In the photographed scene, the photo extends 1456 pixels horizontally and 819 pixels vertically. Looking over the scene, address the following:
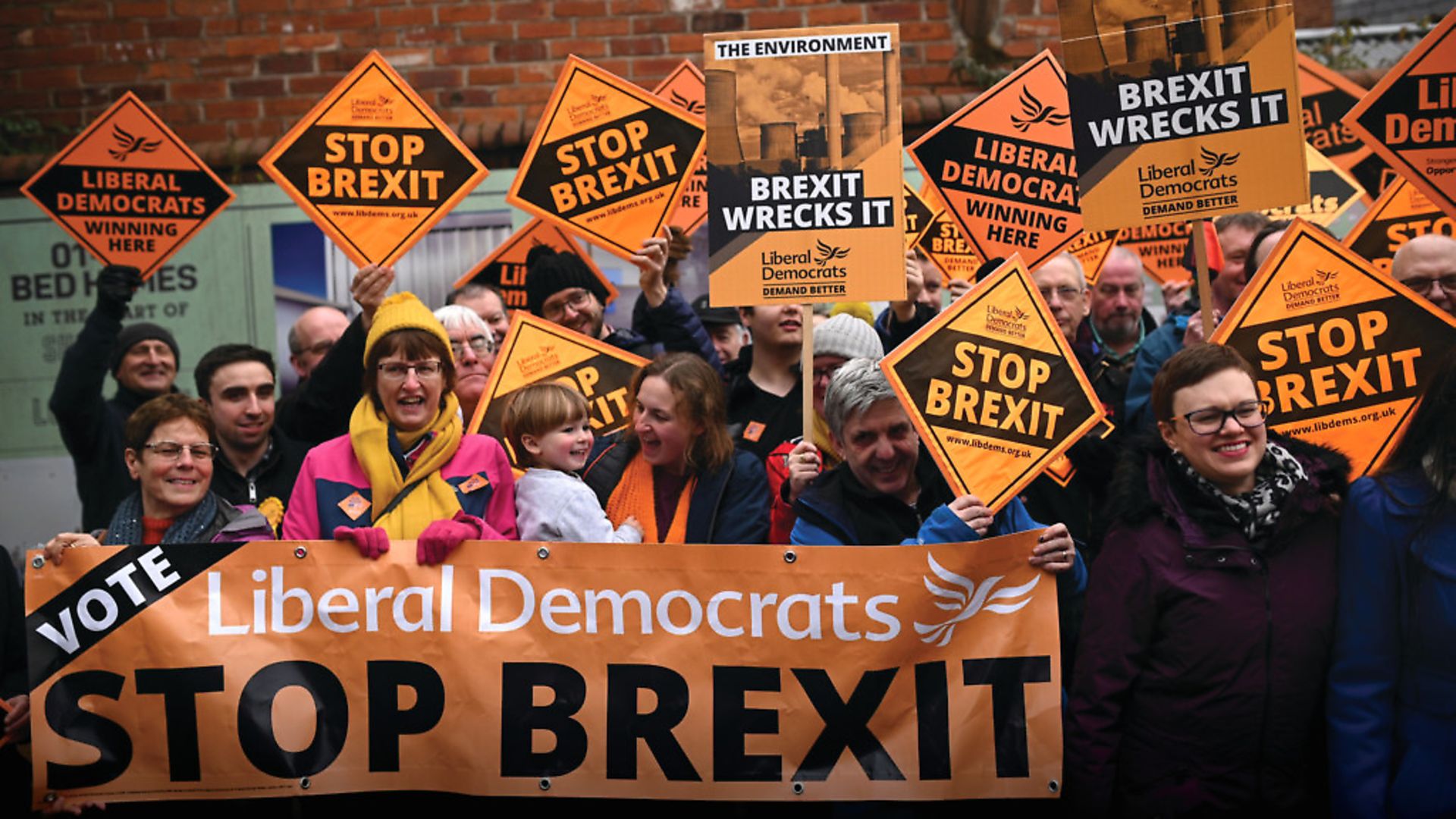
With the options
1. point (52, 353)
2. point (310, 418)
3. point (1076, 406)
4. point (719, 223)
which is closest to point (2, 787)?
point (310, 418)

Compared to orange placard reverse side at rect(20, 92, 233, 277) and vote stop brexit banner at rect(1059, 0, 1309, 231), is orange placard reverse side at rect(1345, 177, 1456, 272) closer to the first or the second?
vote stop brexit banner at rect(1059, 0, 1309, 231)

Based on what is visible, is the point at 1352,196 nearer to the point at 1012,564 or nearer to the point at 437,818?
the point at 1012,564

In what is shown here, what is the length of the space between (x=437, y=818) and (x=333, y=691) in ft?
1.51

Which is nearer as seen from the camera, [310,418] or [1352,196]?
[310,418]

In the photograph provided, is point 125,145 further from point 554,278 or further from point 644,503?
Answer: point 644,503

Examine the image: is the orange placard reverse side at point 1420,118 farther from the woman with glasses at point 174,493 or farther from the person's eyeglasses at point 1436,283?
the woman with glasses at point 174,493

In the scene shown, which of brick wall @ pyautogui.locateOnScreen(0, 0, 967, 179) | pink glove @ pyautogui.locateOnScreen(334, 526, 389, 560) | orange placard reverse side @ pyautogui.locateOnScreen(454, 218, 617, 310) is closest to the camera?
pink glove @ pyautogui.locateOnScreen(334, 526, 389, 560)

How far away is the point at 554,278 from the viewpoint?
5758 millimetres

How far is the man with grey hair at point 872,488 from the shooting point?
390cm

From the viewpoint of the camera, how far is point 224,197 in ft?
19.6

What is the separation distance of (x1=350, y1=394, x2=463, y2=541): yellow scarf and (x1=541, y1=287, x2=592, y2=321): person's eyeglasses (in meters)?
1.48

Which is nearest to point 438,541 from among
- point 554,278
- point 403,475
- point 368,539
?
point 368,539

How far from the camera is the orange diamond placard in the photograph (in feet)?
17.7

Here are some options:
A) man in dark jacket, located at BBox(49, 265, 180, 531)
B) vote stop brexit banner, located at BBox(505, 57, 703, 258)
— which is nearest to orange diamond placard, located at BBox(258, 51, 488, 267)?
vote stop brexit banner, located at BBox(505, 57, 703, 258)
